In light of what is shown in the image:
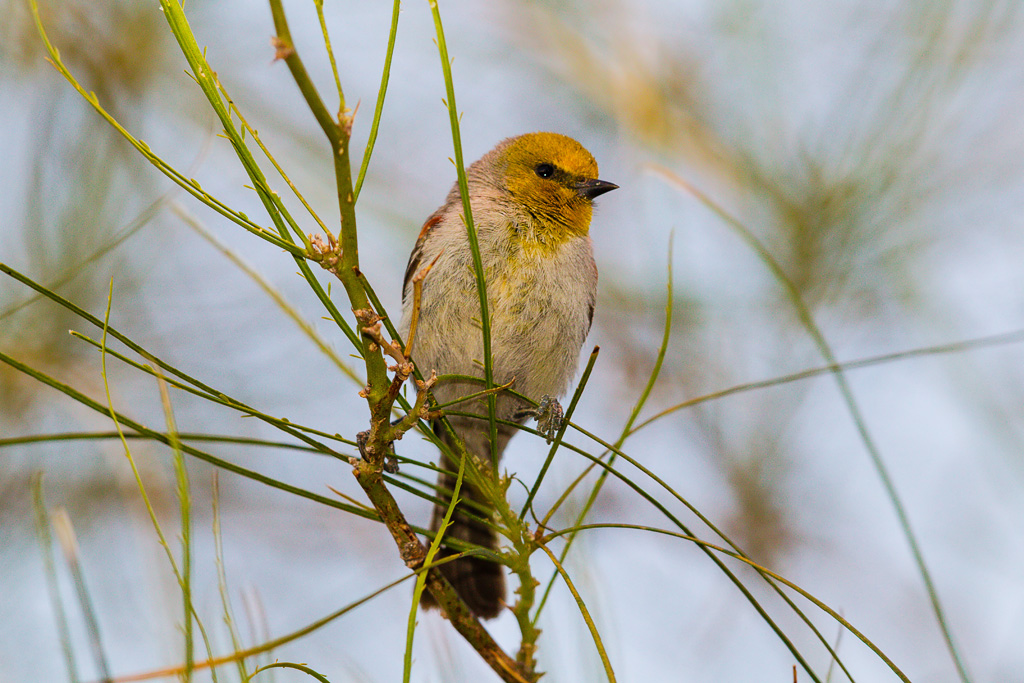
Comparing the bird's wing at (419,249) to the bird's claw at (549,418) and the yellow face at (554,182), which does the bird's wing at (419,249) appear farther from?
the bird's claw at (549,418)

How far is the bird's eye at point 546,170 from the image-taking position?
3.25 m

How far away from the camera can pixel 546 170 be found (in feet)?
10.7

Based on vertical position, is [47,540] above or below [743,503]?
below

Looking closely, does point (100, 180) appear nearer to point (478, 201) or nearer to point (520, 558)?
point (478, 201)

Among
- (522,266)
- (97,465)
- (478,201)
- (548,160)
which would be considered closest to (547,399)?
(522,266)

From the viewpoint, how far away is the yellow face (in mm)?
3094

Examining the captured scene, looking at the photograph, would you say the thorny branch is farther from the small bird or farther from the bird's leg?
the bird's leg

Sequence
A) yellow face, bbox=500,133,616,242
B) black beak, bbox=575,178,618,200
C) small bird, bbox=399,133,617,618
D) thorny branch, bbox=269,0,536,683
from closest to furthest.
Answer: thorny branch, bbox=269,0,536,683
small bird, bbox=399,133,617,618
yellow face, bbox=500,133,616,242
black beak, bbox=575,178,618,200

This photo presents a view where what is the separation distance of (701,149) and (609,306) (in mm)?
911

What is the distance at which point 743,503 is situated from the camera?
4.34m

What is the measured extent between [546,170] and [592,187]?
19 centimetres

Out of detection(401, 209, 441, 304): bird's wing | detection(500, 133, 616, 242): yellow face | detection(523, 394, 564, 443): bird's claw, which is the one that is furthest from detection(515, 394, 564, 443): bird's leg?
detection(401, 209, 441, 304): bird's wing

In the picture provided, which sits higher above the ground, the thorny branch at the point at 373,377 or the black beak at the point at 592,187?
the black beak at the point at 592,187

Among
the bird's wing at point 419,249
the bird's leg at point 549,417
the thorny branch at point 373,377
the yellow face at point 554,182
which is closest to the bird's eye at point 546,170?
the yellow face at point 554,182
